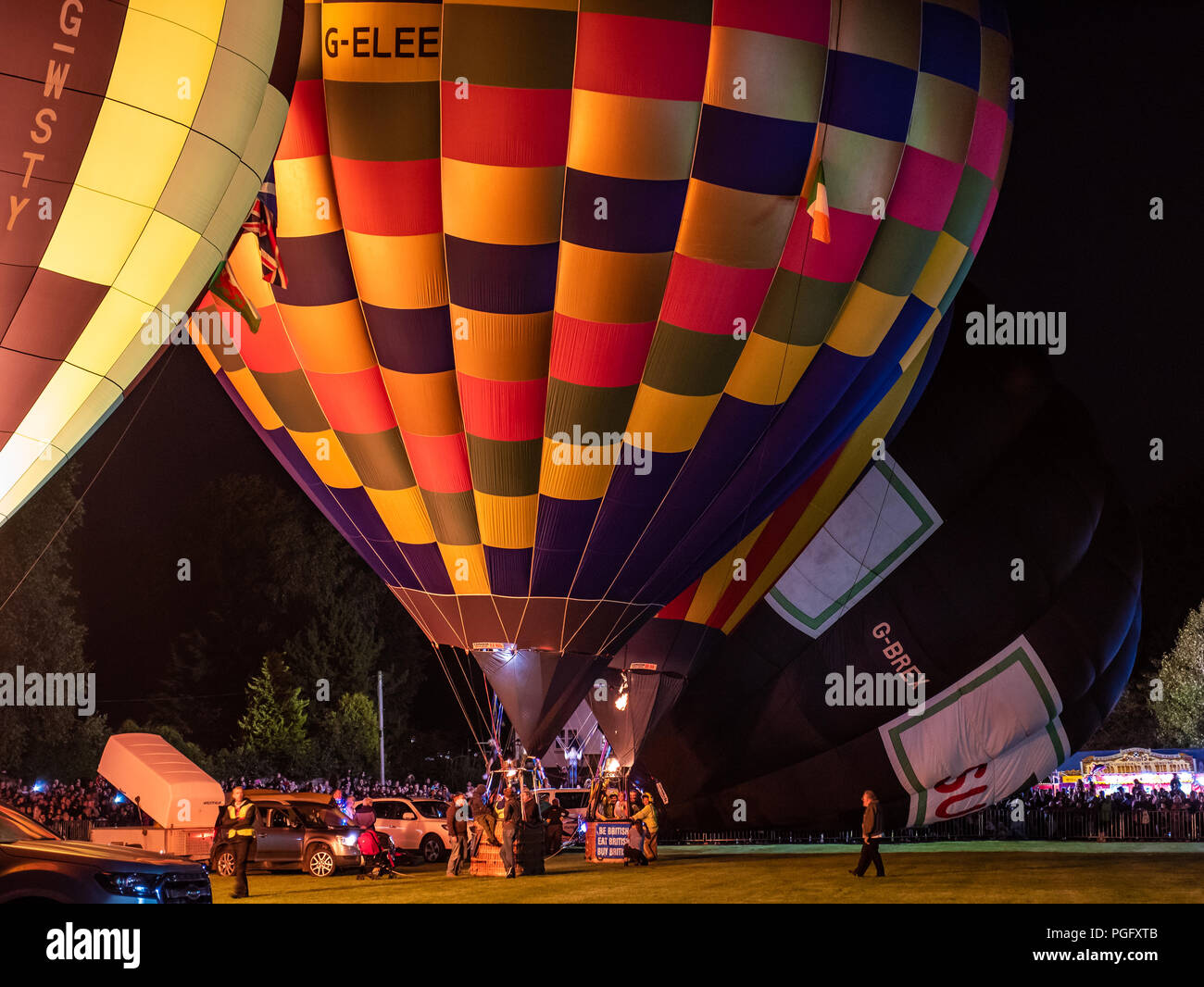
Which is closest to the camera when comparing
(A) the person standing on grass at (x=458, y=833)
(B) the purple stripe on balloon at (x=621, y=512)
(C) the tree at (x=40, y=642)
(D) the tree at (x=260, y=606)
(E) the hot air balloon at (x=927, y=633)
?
(B) the purple stripe on balloon at (x=621, y=512)

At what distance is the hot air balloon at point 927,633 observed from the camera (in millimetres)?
19484

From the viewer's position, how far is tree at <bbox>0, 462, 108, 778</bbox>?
1221 inches

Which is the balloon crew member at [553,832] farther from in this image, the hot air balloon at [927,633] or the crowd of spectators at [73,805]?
the crowd of spectators at [73,805]

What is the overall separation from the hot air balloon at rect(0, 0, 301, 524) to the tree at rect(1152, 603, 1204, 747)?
121 ft

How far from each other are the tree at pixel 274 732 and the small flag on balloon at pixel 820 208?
25736 mm

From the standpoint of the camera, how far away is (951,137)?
14.4 meters

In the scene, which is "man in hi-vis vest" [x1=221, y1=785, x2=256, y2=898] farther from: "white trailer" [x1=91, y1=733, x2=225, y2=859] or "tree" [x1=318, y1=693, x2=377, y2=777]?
"tree" [x1=318, y1=693, x2=377, y2=777]

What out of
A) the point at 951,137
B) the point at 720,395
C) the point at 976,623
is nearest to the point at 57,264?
the point at 720,395

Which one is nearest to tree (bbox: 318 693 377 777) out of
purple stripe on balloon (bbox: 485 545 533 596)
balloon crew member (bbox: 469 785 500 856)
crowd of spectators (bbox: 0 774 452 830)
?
crowd of spectators (bbox: 0 774 452 830)

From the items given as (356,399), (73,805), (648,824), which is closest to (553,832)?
(648,824)

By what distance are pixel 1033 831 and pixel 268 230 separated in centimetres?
1551

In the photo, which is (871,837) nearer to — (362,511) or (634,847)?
(634,847)

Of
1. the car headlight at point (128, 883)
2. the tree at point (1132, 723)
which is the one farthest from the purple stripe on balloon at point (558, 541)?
the tree at point (1132, 723)
